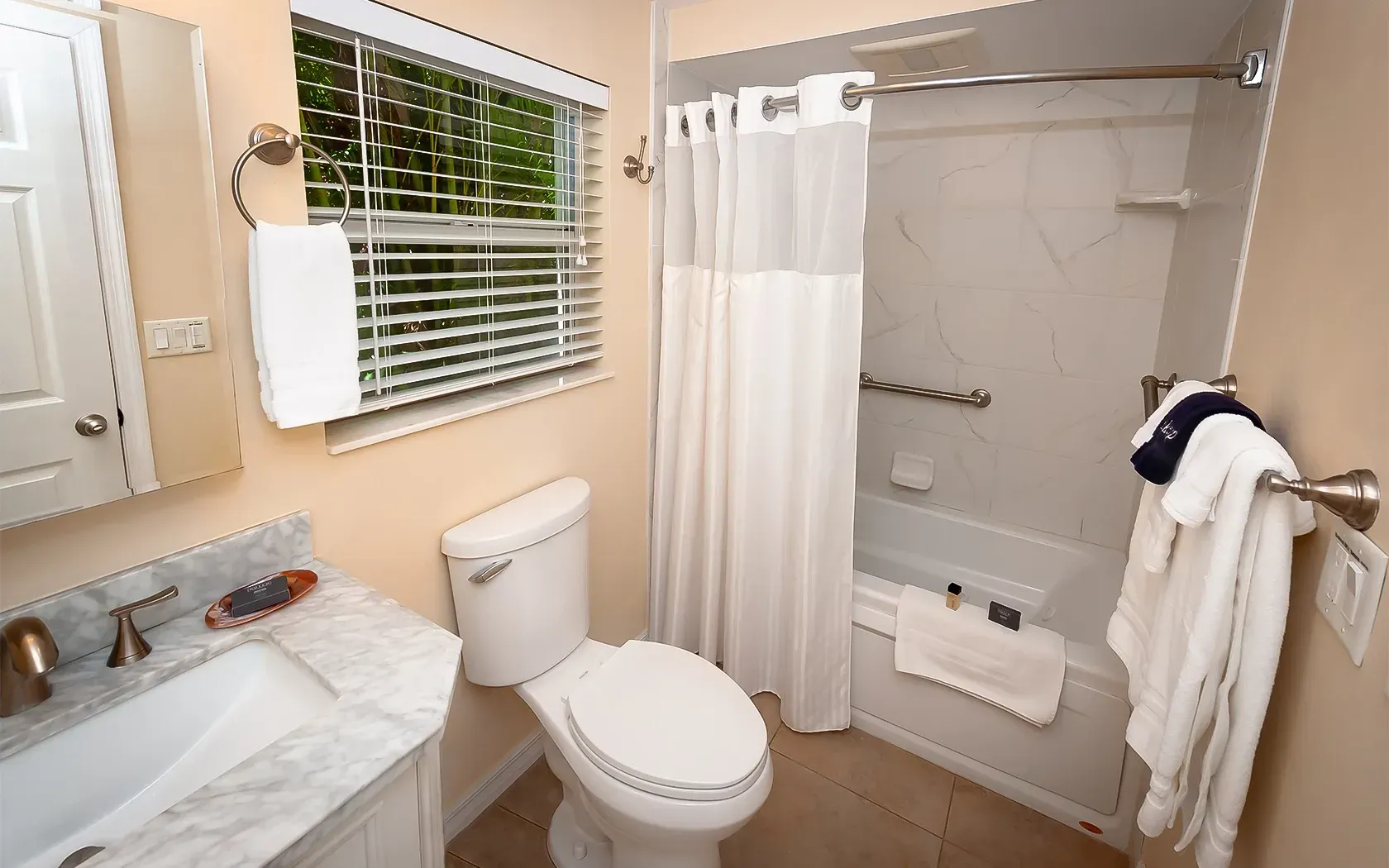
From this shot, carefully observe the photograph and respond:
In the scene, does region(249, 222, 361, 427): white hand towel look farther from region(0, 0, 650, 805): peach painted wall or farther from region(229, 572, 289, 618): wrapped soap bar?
region(229, 572, 289, 618): wrapped soap bar

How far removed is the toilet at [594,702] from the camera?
54.8 inches

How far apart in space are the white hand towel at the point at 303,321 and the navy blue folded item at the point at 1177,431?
1415 mm

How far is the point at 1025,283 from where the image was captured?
2457mm

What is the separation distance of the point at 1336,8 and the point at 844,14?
101 centimetres

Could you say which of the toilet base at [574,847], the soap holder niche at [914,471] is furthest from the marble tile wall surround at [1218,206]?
the toilet base at [574,847]

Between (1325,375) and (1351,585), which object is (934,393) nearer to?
(1325,375)

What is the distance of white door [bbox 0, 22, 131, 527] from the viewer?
87 centimetres

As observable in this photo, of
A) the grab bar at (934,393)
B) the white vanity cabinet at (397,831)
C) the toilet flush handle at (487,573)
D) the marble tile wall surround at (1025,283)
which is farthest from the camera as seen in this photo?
the grab bar at (934,393)

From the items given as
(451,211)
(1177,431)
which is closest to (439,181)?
(451,211)

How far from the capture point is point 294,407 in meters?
1.20

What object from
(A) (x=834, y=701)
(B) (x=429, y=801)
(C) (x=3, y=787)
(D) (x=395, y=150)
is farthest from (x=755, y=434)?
(C) (x=3, y=787)

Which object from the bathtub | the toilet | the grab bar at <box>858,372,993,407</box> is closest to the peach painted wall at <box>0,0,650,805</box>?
the toilet

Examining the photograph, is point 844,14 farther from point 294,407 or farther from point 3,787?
point 3,787

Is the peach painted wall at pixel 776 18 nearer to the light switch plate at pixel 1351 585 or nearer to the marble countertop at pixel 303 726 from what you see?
the light switch plate at pixel 1351 585
